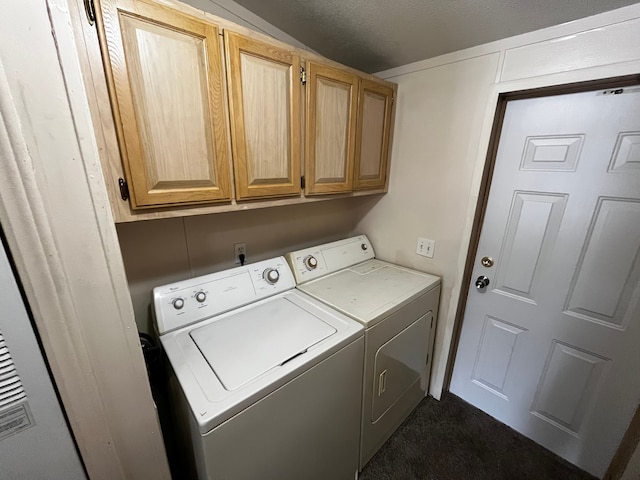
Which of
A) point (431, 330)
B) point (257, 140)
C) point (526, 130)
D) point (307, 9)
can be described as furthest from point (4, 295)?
point (526, 130)

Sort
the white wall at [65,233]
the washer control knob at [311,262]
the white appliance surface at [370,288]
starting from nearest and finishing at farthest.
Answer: the white wall at [65,233], the white appliance surface at [370,288], the washer control knob at [311,262]

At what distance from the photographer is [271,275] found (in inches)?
57.7

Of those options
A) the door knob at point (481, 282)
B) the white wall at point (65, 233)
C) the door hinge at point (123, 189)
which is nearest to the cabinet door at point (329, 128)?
the door hinge at point (123, 189)

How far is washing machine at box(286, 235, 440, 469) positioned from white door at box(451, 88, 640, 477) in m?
0.42

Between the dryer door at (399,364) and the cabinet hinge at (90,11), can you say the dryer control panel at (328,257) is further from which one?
the cabinet hinge at (90,11)

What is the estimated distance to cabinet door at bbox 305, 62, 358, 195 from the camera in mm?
1267

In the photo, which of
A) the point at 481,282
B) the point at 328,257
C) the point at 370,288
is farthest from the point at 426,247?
the point at 328,257

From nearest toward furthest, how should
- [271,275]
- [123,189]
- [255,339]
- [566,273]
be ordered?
1. [123,189]
2. [255,339]
3. [566,273]
4. [271,275]

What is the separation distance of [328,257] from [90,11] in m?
1.48

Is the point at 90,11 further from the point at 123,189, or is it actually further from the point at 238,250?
the point at 238,250

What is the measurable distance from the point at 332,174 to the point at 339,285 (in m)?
0.66

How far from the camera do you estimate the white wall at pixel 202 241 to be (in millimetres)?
1225

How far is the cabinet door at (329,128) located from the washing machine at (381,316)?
506 mm

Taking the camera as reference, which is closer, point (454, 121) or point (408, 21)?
point (408, 21)
